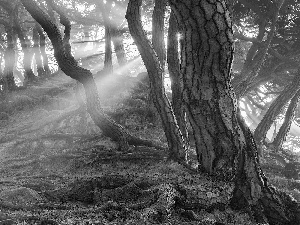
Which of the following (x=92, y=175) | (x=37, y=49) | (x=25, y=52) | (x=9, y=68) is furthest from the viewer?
(x=37, y=49)

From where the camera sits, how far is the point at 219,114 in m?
3.07

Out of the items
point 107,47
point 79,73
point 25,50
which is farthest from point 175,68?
point 25,50

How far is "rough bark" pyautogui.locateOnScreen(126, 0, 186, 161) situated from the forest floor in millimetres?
387

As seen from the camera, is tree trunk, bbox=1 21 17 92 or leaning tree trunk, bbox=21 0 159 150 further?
tree trunk, bbox=1 21 17 92

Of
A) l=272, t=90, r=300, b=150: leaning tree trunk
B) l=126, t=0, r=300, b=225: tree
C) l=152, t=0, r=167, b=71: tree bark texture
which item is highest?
l=152, t=0, r=167, b=71: tree bark texture

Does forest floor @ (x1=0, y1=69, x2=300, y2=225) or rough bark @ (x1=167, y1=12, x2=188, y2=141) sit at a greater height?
rough bark @ (x1=167, y1=12, x2=188, y2=141)

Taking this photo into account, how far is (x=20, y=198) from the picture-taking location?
10.9ft

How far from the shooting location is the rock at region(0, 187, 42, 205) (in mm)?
3245

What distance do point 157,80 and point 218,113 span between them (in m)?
2.22

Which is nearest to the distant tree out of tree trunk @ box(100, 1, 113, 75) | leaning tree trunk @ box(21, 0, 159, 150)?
tree trunk @ box(100, 1, 113, 75)

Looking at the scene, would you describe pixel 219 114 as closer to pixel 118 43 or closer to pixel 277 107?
pixel 277 107

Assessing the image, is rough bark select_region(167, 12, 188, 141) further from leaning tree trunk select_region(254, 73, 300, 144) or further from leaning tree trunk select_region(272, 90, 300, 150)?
leaning tree trunk select_region(272, 90, 300, 150)

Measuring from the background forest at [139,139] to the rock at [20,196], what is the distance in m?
0.02

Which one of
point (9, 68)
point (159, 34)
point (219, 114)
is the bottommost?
point (219, 114)
